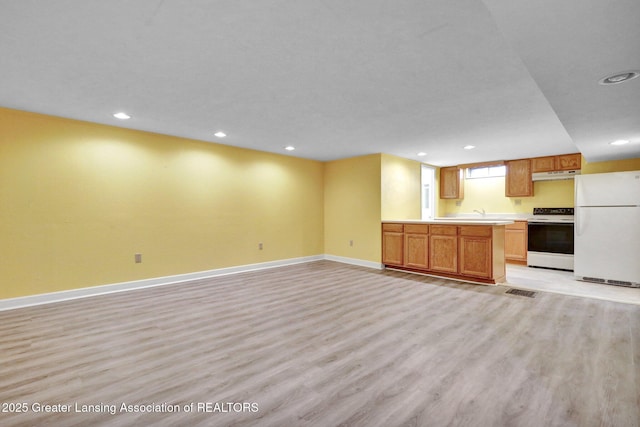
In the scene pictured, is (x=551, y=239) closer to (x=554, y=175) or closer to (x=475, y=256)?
(x=554, y=175)

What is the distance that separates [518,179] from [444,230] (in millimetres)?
2781

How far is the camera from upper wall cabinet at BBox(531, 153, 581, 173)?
549 cm

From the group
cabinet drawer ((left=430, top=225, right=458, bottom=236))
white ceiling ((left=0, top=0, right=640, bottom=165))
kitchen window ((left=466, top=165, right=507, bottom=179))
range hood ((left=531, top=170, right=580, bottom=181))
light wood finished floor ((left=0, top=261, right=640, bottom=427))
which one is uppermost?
white ceiling ((left=0, top=0, right=640, bottom=165))

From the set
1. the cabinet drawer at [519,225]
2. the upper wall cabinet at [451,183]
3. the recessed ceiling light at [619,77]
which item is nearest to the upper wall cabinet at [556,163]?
the cabinet drawer at [519,225]

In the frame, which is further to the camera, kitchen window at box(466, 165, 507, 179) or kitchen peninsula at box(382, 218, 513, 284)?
kitchen window at box(466, 165, 507, 179)

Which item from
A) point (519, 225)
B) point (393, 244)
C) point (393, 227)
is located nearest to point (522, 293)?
point (393, 244)

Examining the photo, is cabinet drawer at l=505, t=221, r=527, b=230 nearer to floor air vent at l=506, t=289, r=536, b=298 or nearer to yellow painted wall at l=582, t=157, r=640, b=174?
yellow painted wall at l=582, t=157, r=640, b=174

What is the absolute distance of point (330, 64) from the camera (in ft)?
7.52

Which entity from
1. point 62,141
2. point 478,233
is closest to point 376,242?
point 478,233

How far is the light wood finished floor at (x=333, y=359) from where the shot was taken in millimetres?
1603

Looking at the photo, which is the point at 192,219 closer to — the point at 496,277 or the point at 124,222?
the point at 124,222

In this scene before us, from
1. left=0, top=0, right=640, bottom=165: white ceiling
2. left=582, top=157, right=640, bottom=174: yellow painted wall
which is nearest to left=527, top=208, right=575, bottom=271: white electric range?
left=582, top=157, right=640, bottom=174: yellow painted wall

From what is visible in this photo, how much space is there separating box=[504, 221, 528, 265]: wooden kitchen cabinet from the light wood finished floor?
7.85 ft

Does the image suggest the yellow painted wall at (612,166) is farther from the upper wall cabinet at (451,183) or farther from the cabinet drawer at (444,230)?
the cabinet drawer at (444,230)
